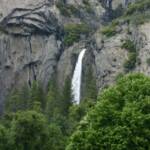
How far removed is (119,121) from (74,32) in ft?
290

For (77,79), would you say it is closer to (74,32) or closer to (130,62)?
(130,62)

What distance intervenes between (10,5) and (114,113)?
90986mm

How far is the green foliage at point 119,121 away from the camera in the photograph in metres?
44.0

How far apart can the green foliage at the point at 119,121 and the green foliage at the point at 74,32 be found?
81379 mm

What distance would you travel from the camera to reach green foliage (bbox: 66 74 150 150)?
44.0m

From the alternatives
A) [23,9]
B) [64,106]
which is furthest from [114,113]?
[23,9]

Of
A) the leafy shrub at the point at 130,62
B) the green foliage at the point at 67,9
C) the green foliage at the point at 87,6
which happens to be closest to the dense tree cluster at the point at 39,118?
the leafy shrub at the point at 130,62

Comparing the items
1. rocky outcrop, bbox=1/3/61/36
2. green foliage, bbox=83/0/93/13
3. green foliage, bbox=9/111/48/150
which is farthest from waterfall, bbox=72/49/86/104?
green foliage, bbox=9/111/48/150

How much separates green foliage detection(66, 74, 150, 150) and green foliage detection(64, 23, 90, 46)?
3204 inches

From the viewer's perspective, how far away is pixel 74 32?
132750mm

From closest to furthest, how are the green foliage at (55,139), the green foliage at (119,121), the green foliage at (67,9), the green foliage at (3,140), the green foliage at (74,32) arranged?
1. the green foliage at (119,121)
2. the green foliage at (3,140)
3. the green foliage at (55,139)
4. the green foliage at (74,32)
5. the green foliage at (67,9)

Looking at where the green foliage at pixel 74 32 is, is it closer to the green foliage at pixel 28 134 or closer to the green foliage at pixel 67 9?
the green foliage at pixel 67 9

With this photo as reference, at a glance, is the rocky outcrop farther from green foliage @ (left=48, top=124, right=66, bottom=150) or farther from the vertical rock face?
green foliage @ (left=48, top=124, right=66, bottom=150)

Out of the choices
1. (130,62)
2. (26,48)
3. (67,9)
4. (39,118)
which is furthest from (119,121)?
(67,9)
